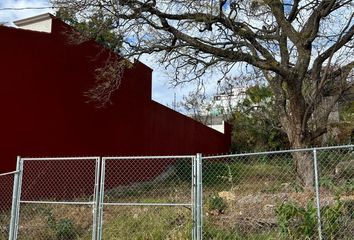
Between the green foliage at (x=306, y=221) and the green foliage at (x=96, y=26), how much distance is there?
24.5 feet

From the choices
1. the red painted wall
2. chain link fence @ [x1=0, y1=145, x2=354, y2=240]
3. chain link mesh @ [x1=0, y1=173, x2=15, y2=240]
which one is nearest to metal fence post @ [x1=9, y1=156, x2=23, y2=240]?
chain link fence @ [x1=0, y1=145, x2=354, y2=240]

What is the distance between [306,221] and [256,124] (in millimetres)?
21328

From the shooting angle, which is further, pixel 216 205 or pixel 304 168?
pixel 304 168

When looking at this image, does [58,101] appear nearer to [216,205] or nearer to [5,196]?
[5,196]

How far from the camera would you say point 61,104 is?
48.2 feet

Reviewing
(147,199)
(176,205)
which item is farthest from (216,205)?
(147,199)

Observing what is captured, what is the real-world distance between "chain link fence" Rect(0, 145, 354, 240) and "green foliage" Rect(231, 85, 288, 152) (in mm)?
10388

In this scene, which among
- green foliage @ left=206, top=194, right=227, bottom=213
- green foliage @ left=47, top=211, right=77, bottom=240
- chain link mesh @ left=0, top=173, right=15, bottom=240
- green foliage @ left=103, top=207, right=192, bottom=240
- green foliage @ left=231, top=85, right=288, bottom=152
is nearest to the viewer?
green foliage @ left=103, top=207, right=192, bottom=240

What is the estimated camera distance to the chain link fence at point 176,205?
26.6 ft

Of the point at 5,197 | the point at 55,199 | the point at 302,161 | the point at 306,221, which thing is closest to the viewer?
the point at 306,221

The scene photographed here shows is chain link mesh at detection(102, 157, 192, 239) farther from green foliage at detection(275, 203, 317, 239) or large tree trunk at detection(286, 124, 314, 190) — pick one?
large tree trunk at detection(286, 124, 314, 190)

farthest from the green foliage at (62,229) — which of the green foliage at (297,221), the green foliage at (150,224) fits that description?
the green foliage at (297,221)

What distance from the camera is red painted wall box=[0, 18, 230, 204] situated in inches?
518

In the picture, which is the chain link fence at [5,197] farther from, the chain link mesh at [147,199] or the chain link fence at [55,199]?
the chain link mesh at [147,199]
